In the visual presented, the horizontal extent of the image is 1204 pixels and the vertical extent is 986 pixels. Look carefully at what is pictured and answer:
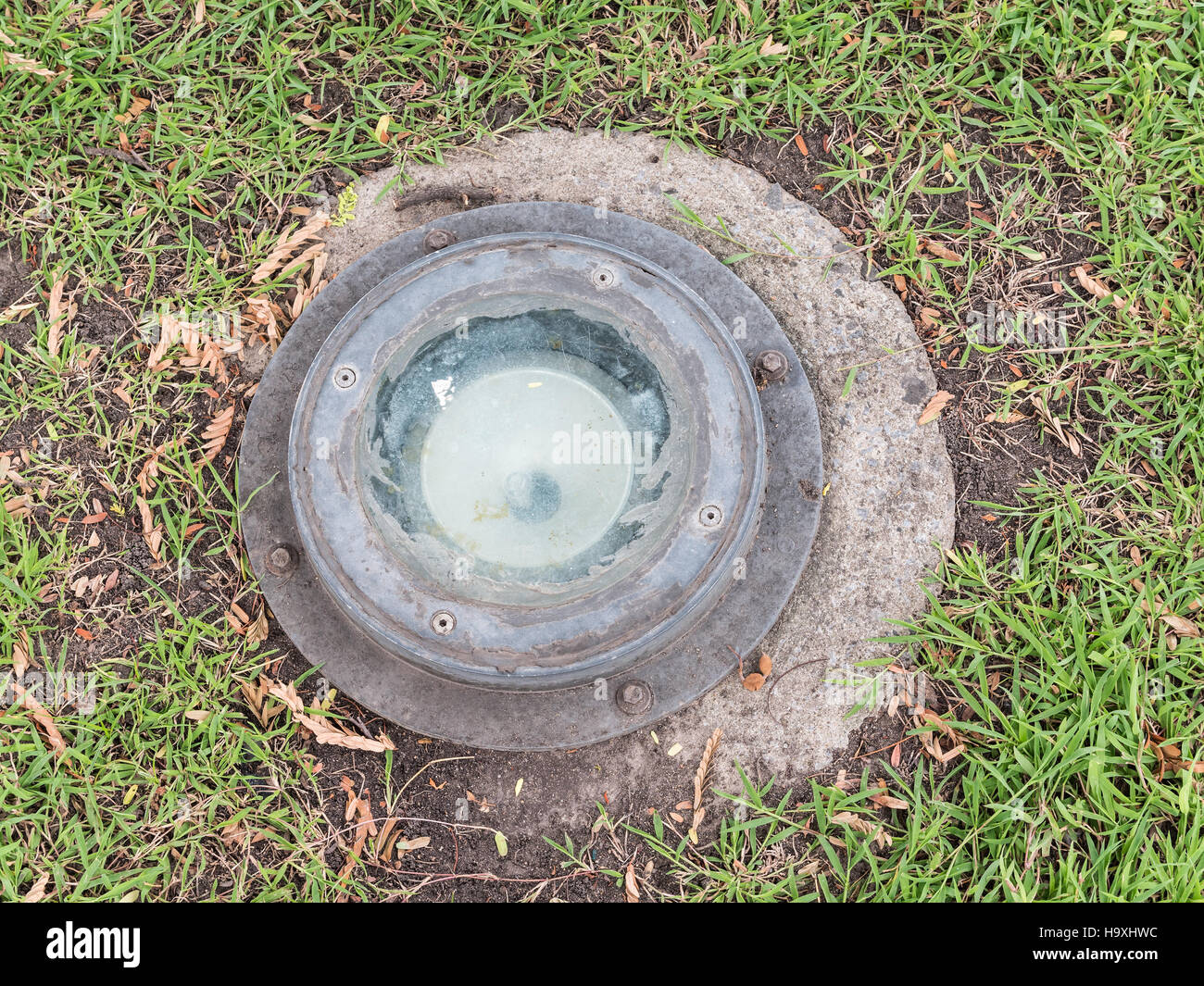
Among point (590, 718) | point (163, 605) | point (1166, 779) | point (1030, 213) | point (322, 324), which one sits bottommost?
point (1166, 779)

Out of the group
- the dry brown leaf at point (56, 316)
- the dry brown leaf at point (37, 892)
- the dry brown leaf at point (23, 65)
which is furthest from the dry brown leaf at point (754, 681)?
the dry brown leaf at point (23, 65)

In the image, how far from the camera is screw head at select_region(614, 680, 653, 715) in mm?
2418

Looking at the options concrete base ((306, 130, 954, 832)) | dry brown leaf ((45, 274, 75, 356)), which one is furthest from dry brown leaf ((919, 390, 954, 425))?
dry brown leaf ((45, 274, 75, 356))

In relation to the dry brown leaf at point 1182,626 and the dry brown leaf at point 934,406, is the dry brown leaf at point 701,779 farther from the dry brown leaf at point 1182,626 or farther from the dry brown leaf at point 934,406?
the dry brown leaf at point 1182,626

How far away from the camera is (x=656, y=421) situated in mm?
2428

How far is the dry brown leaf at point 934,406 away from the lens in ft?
8.68

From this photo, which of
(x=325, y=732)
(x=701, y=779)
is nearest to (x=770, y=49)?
(x=701, y=779)

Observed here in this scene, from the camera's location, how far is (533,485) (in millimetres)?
2461

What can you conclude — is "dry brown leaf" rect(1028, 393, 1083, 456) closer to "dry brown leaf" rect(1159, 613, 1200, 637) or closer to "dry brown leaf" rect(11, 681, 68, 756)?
"dry brown leaf" rect(1159, 613, 1200, 637)

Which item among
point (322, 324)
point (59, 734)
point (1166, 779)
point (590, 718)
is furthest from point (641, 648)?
point (59, 734)
